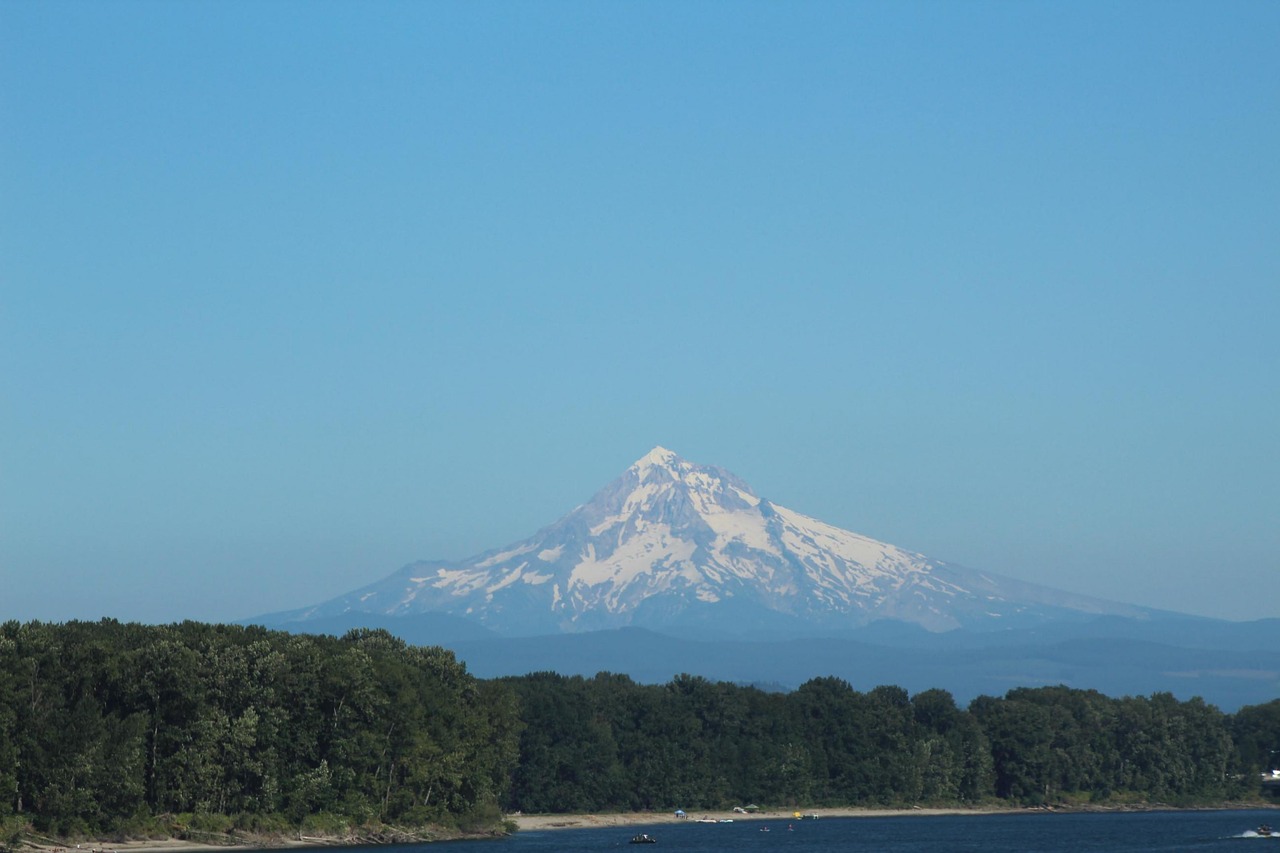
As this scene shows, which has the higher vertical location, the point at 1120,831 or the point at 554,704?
the point at 554,704

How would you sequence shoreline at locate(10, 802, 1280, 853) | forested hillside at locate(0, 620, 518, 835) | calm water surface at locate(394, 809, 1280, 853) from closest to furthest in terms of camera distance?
shoreline at locate(10, 802, 1280, 853) < forested hillside at locate(0, 620, 518, 835) < calm water surface at locate(394, 809, 1280, 853)

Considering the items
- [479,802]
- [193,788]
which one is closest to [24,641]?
[193,788]

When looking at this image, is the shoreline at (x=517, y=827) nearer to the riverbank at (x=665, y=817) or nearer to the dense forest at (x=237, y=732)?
the riverbank at (x=665, y=817)

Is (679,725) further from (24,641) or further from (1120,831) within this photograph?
(24,641)

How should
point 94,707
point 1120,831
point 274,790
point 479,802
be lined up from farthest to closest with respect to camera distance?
point 1120,831 → point 479,802 → point 274,790 → point 94,707

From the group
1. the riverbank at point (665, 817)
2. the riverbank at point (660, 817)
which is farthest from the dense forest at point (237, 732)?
the riverbank at point (665, 817)

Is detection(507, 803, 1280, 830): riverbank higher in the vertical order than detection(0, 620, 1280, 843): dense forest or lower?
lower

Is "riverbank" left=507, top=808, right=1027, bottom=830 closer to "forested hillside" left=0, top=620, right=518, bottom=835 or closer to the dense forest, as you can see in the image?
the dense forest

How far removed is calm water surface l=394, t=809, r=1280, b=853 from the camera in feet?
456

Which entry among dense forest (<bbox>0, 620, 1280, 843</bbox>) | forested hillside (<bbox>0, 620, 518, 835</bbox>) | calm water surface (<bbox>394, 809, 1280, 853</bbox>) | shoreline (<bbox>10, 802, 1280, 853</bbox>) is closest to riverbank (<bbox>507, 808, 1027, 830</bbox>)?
shoreline (<bbox>10, 802, 1280, 853</bbox>)

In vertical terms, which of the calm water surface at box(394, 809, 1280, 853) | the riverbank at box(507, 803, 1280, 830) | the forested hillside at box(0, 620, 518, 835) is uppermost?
the forested hillside at box(0, 620, 518, 835)

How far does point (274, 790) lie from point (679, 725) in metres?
73.9

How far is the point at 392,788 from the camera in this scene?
459 ft

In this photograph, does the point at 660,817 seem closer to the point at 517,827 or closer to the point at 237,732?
the point at 517,827
